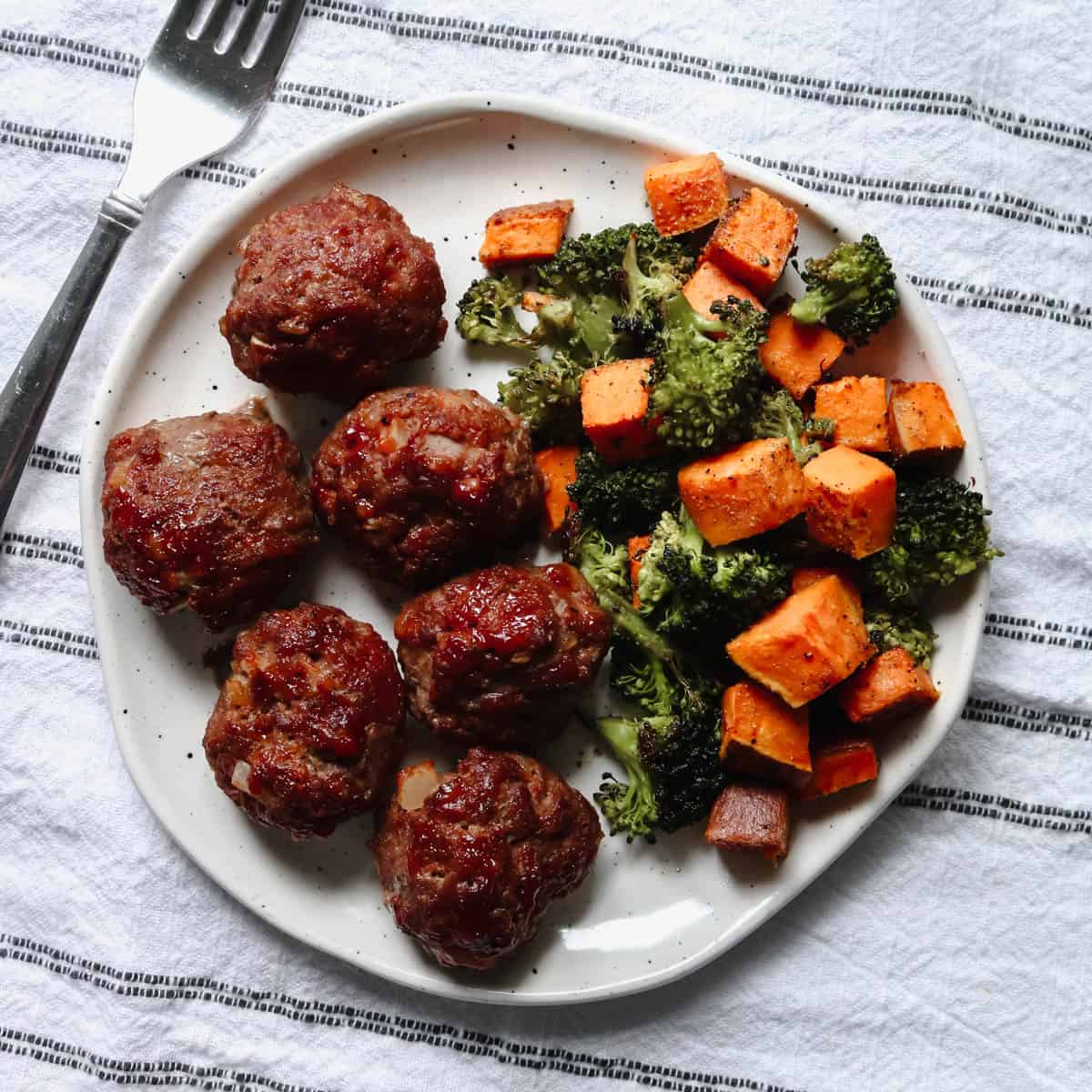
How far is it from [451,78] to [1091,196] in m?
2.49

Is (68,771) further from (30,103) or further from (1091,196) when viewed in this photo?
(1091,196)

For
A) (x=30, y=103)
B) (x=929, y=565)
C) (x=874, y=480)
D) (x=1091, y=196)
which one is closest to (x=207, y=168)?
(x=30, y=103)

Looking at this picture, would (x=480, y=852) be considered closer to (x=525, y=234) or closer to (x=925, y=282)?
(x=525, y=234)

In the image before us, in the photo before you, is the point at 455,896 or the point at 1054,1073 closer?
the point at 455,896

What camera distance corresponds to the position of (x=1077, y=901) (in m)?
4.09

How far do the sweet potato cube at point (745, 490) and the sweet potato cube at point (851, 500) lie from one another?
0.21 feet

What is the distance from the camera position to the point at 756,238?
145 inches

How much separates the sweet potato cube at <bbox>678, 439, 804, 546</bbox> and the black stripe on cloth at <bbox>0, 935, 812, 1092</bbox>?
208 centimetres

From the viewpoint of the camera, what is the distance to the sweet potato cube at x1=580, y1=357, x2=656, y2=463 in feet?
11.8

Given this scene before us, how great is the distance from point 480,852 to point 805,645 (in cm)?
124

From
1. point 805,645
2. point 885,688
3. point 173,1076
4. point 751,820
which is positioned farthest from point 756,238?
point 173,1076

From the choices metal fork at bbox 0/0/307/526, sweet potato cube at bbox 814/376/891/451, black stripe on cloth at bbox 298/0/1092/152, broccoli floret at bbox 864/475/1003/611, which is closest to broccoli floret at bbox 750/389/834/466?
sweet potato cube at bbox 814/376/891/451

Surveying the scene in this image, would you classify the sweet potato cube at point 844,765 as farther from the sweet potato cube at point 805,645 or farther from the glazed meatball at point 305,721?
the glazed meatball at point 305,721

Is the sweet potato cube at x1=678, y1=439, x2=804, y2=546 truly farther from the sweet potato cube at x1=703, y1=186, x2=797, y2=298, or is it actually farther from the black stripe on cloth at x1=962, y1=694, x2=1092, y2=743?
the black stripe on cloth at x1=962, y1=694, x2=1092, y2=743
